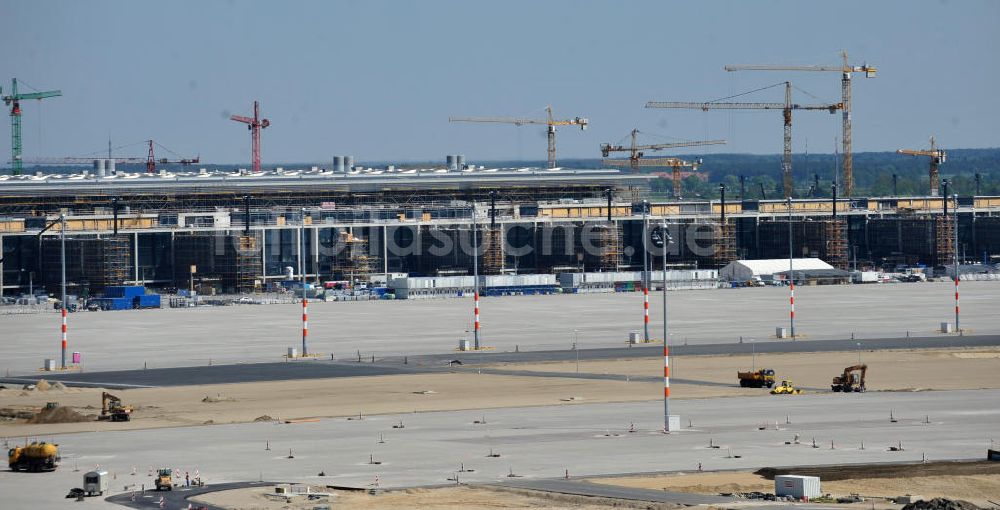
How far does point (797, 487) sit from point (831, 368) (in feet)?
150

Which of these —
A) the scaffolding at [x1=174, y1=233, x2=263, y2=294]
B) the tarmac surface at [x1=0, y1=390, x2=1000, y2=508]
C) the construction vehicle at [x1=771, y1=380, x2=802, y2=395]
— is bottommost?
the tarmac surface at [x1=0, y1=390, x2=1000, y2=508]

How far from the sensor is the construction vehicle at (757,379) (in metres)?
83.6

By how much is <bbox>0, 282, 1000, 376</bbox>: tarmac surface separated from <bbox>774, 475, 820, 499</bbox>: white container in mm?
59130

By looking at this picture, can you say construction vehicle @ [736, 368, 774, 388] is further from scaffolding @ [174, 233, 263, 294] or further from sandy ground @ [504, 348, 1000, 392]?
scaffolding @ [174, 233, 263, 294]

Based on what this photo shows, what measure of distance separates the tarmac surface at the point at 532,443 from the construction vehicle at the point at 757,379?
675 centimetres

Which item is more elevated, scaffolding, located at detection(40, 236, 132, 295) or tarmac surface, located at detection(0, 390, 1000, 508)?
scaffolding, located at detection(40, 236, 132, 295)

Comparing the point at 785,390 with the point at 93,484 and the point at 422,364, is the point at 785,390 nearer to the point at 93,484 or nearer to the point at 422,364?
the point at 422,364

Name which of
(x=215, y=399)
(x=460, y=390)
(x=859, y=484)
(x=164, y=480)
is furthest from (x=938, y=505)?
(x=215, y=399)

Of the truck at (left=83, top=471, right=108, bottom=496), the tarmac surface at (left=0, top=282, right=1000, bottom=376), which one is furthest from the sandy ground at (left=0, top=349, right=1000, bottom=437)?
the truck at (left=83, top=471, right=108, bottom=496)

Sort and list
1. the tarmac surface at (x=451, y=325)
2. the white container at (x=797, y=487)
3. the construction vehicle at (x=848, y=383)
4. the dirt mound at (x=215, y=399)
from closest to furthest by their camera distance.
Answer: the white container at (x=797, y=487), the dirt mound at (x=215, y=399), the construction vehicle at (x=848, y=383), the tarmac surface at (x=451, y=325)

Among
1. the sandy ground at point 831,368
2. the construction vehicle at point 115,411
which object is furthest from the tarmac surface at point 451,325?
the construction vehicle at point 115,411

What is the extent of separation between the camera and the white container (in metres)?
48.8

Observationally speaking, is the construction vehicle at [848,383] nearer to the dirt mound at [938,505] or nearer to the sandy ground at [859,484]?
the sandy ground at [859,484]

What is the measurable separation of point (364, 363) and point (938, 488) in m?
54.2
